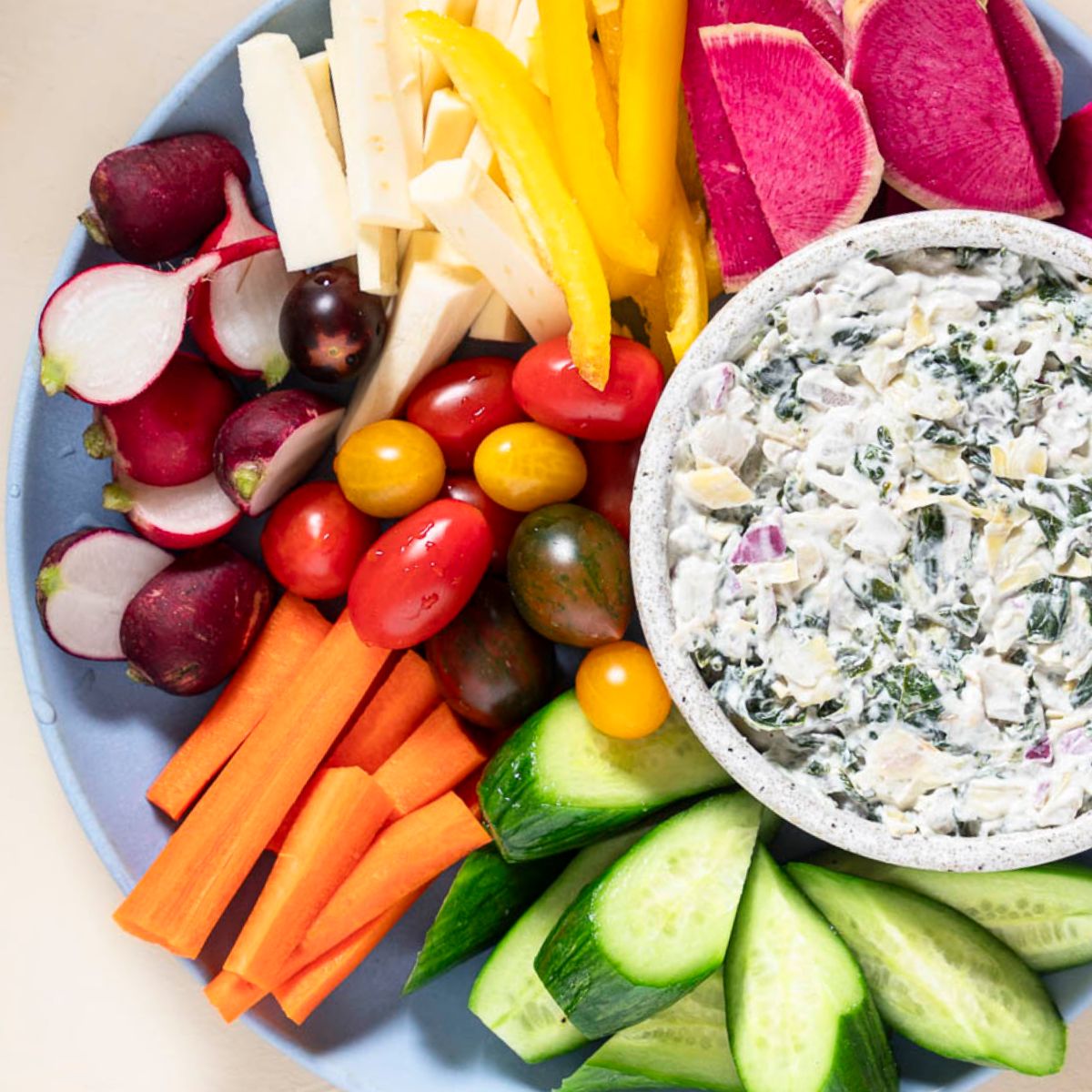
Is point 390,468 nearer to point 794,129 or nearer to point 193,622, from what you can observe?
point 193,622

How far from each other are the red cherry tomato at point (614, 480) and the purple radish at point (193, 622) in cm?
39

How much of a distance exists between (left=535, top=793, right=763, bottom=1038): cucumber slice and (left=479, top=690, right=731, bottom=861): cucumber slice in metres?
0.04

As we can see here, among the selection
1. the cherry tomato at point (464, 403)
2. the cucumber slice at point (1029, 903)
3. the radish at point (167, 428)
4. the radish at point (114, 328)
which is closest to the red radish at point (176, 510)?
the radish at point (167, 428)

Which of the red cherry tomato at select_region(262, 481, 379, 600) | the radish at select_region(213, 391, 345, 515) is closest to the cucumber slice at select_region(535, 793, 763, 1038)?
the red cherry tomato at select_region(262, 481, 379, 600)

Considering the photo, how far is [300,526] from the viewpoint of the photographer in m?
1.32

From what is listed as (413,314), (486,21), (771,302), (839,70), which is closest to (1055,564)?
(771,302)

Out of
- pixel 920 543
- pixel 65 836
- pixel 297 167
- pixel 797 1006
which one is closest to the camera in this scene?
pixel 920 543

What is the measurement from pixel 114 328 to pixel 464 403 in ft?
1.21

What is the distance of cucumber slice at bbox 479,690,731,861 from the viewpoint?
1249 millimetres

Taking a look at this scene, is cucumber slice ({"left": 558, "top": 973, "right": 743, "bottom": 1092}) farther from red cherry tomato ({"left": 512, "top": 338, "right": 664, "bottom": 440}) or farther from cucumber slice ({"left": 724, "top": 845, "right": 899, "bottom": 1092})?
red cherry tomato ({"left": 512, "top": 338, "right": 664, "bottom": 440})

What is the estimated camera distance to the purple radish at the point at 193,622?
1299 mm

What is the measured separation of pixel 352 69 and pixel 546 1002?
0.99 metres

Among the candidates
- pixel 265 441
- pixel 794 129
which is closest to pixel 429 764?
pixel 265 441

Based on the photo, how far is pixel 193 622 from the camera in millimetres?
1303
